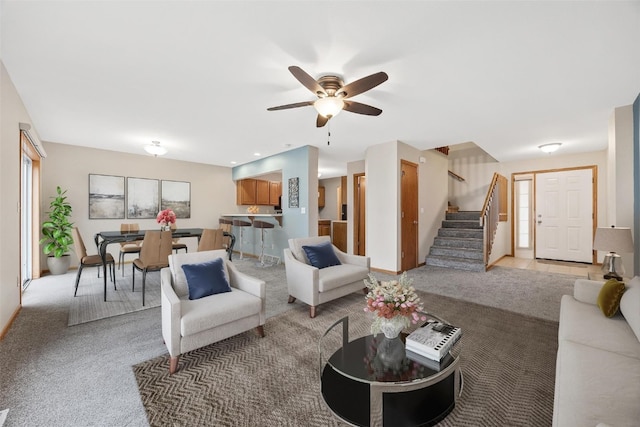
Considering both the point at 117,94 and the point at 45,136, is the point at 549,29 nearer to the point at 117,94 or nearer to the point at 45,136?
the point at 117,94

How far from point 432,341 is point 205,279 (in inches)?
74.1

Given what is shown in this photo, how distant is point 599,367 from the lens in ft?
4.28

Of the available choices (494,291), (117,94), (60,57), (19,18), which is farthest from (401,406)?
(117,94)

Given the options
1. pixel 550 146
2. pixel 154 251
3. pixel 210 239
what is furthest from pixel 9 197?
pixel 550 146

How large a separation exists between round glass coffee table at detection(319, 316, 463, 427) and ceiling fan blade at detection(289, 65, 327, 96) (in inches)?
79.4

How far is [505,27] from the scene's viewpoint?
1913 mm

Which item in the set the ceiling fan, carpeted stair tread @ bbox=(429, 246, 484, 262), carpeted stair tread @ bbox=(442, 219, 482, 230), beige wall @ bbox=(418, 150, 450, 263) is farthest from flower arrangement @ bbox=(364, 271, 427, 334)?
carpeted stair tread @ bbox=(442, 219, 482, 230)

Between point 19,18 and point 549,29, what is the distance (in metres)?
3.78

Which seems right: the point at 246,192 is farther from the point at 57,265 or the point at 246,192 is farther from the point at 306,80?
the point at 306,80

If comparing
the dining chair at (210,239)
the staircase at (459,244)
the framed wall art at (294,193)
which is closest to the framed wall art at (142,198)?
the dining chair at (210,239)

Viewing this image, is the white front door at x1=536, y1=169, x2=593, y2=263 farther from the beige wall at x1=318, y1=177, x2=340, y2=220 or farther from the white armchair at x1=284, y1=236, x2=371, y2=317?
the beige wall at x1=318, y1=177, x2=340, y2=220

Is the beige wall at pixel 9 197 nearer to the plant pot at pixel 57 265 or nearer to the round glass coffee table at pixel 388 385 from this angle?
the plant pot at pixel 57 265

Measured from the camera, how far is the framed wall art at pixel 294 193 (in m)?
5.45

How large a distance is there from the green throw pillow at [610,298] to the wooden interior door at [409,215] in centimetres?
303
